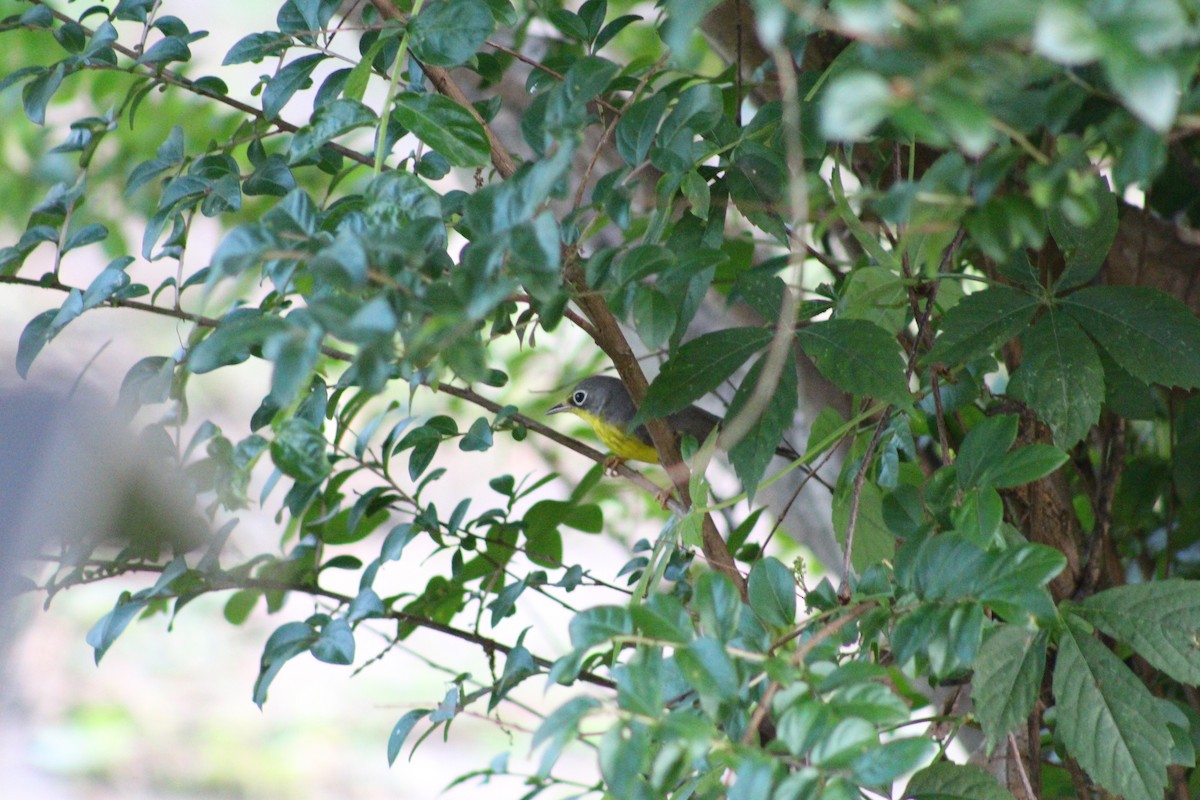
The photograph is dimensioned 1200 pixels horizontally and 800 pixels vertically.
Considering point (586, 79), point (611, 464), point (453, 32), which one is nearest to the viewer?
point (586, 79)

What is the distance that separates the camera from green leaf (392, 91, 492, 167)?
40.5 inches

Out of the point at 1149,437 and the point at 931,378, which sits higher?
the point at 1149,437

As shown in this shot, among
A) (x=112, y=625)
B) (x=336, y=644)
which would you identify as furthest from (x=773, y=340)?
(x=112, y=625)

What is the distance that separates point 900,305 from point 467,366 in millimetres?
711

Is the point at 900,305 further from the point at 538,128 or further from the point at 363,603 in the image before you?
the point at 363,603

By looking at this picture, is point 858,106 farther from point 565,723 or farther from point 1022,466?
point 1022,466

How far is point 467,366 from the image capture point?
0.77 meters

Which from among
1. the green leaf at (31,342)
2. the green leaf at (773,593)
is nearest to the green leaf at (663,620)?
the green leaf at (773,593)

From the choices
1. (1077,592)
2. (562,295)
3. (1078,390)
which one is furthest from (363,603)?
(1077,592)

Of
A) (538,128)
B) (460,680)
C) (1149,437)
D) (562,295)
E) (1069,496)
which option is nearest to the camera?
(562,295)

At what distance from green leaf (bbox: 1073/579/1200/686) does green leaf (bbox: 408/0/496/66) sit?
2.71 ft

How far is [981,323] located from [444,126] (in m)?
0.59

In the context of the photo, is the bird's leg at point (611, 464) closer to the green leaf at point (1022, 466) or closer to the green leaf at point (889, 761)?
the green leaf at point (1022, 466)

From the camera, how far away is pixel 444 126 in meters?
1.03
